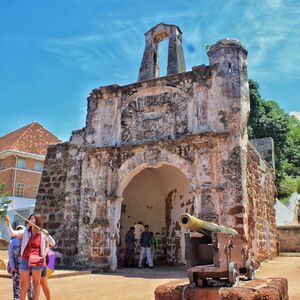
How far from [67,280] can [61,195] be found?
4139mm

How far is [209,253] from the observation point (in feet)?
17.2

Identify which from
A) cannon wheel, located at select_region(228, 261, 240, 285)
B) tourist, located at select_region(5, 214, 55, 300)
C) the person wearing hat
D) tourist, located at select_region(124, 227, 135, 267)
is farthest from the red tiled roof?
cannon wheel, located at select_region(228, 261, 240, 285)

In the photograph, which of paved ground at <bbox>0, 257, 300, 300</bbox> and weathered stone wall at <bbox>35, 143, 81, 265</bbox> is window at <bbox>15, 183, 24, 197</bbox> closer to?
weathered stone wall at <bbox>35, 143, 81, 265</bbox>

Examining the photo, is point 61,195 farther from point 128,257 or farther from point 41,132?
point 41,132

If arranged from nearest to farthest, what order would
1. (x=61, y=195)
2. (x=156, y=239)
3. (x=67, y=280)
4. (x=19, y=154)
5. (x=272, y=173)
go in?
(x=67, y=280)
(x=61, y=195)
(x=156, y=239)
(x=272, y=173)
(x=19, y=154)

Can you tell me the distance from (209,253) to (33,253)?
2.24 metres

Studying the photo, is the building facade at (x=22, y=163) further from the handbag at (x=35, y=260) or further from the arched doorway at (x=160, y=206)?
the handbag at (x=35, y=260)

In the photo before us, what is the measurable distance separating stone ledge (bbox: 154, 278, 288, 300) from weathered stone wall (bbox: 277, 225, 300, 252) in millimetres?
14543

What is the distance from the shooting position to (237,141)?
9805 millimetres

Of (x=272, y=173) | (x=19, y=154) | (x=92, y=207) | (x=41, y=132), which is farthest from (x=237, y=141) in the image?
(x=41, y=132)

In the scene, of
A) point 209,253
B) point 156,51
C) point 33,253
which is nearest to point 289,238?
point 156,51

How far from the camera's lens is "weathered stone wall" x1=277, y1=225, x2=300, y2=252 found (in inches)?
736

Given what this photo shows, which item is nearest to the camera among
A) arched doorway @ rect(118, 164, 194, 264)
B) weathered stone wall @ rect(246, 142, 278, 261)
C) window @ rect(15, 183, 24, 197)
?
weathered stone wall @ rect(246, 142, 278, 261)

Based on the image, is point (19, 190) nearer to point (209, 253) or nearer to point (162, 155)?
point (162, 155)
